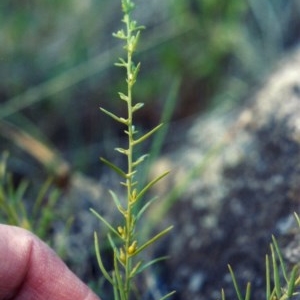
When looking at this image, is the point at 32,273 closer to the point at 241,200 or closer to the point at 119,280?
the point at 119,280

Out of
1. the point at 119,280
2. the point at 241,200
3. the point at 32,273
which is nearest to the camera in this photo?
the point at 119,280

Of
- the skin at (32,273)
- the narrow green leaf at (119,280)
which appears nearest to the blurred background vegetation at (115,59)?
the skin at (32,273)

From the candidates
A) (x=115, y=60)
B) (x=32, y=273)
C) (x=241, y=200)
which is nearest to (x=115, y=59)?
(x=115, y=60)

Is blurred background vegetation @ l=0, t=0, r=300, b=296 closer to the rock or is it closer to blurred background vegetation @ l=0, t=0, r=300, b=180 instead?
blurred background vegetation @ l=0, t=0, r=300, b=180

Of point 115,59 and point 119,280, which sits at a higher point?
point 115,59

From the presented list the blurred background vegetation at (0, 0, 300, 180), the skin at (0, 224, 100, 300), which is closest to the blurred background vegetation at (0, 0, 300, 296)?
the blurred background vegetation at (0, 0, 300, 180)

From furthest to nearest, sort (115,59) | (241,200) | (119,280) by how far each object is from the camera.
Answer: (115,59) < (241,200) < (119,280)
